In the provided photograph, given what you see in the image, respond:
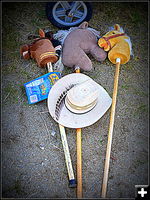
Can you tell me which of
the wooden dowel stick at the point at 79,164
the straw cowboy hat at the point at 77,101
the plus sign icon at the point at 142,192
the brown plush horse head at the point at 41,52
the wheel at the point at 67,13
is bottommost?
the plus sign icon at the point at 142,192

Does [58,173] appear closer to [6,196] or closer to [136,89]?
[6,196]

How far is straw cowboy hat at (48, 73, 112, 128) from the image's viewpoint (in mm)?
1619

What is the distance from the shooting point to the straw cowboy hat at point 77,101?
5.31 ft

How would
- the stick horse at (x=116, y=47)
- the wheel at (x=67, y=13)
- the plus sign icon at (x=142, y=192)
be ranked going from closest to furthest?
the plus sign icon at (x=142, y=192) < the stick horse at (x=116, y=47) < the wheel at (x=67, y=13)

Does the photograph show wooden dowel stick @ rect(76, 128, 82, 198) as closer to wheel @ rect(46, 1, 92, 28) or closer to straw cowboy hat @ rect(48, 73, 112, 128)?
straw cowboy hat @ rect(48, 73, 112, 128)

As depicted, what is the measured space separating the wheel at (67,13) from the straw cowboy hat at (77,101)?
22.0 inches

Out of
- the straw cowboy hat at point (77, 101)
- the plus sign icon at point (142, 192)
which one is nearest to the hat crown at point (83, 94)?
the straw cowboy hat at point (77, 101)

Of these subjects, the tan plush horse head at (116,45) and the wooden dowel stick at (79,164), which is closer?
the wooden dowel stick at (79,164)

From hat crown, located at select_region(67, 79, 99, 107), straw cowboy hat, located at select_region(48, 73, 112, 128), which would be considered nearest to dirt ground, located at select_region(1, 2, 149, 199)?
straw cowboy hat, located at select_region(48, 73, 112, 128)

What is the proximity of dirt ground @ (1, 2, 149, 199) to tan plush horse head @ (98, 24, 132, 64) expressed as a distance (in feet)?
0.47

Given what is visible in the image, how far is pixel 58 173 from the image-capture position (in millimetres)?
1692

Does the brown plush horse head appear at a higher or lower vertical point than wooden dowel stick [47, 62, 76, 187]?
higher

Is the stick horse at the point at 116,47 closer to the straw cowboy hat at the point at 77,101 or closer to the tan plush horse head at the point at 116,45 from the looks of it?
the tan plush horse head at the point at 116,45

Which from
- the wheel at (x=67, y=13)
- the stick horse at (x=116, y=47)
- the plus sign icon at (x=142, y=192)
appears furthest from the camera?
the wheel at (x=67, y=13)
